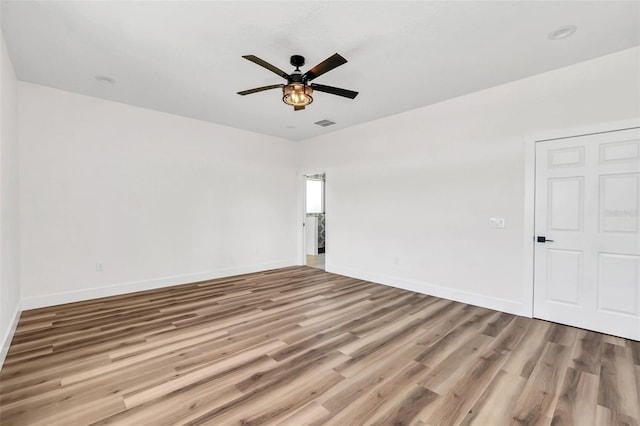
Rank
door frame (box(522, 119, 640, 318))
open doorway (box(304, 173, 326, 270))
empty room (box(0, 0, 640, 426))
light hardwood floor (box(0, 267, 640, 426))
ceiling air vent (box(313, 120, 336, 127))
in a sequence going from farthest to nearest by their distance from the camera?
open doorway (box(304, 173, 326, 270)) → ceiling air vent (box(313, 120, 336, 127)) → door frame (box(522, 119, 640, 318)) → empty room (box(0, 0, 640, 426)) → light hardwood floor (box(0, 267, 640, 426))

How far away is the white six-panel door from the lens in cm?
289

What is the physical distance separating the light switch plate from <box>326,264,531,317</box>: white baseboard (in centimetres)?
96

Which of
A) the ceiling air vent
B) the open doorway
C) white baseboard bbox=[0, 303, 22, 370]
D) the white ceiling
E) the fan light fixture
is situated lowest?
white baseboard bbox=[0, 303, 22, 370]

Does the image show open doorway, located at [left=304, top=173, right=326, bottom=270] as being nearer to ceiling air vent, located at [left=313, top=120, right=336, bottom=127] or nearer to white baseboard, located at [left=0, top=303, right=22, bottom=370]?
ceiling air vent, located at [left=313, top=120, right=336, bottom=127]

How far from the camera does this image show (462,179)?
4082 mm

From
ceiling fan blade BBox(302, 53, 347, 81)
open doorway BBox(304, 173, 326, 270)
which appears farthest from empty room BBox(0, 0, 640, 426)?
open doorway BBox(304, 173, 326, 270)

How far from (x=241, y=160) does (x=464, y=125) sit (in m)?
4.14

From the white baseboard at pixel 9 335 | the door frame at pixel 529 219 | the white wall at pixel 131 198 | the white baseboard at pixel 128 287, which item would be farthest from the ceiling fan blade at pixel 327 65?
the white baseboard at pixel 128 287

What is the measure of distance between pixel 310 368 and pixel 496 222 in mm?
3047

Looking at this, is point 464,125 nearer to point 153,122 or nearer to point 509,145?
point 509,145

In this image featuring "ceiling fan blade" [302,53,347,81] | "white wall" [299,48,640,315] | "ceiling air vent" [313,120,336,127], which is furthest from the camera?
"ceiling air vent" [313,120,336,127]

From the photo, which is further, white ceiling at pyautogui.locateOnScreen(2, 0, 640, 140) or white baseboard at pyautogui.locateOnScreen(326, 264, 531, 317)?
white baseboard at pyautogui.locateOnScreen(326, 264, 531, 317)

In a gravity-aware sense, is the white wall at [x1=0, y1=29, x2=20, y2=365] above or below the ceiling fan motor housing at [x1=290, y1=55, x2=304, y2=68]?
below

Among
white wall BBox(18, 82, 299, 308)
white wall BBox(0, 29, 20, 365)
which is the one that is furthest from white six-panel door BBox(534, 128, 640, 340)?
white wall BBox(0, 29, 20, 365)
